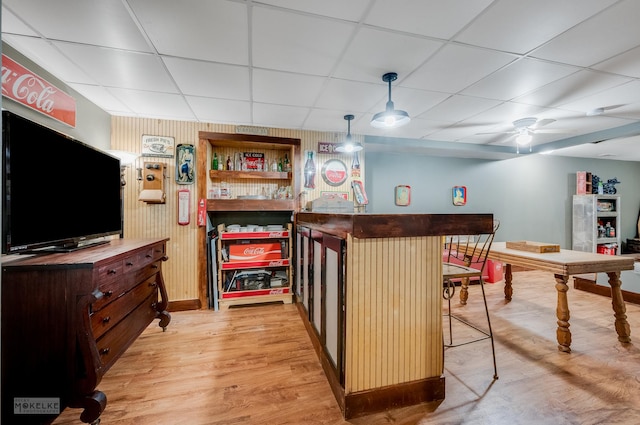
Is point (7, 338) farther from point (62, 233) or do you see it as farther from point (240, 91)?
point (240, 91)

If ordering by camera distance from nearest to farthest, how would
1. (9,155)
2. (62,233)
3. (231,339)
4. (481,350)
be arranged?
(9,155), (62,233), (481,350), (231,339)

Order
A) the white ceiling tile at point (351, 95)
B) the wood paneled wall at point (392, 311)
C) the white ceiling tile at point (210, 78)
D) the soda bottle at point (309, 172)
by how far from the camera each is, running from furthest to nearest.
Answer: the soda bottle at point (309, 172), the white ceiling tile at point (351, 95), the white ceiling tile at point (210, 78), the wood paneled wall at point (392, 311)

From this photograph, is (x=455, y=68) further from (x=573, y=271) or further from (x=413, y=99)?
(x=573, y=271)

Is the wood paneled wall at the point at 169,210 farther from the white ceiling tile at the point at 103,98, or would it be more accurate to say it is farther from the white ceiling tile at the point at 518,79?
the white ceiling tile at the point at 518,79

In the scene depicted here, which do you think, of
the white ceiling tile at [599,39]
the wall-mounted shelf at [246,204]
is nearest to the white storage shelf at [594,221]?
the white ceiling tile at [599,39]

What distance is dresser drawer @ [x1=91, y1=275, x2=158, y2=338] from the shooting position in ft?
6.02

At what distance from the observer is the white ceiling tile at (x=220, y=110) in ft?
10.5

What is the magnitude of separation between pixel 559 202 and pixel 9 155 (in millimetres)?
8863

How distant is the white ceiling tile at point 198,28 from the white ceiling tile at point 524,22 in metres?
1.67

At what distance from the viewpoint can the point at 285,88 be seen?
2.89 metres

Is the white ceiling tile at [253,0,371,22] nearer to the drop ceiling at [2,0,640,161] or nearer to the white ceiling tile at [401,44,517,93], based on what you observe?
the drop ceiling at [2,0,640,161]

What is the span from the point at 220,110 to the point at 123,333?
2626 mm

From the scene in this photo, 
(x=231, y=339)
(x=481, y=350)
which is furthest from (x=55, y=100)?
(x=481, y=350)

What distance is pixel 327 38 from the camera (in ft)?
6.78
